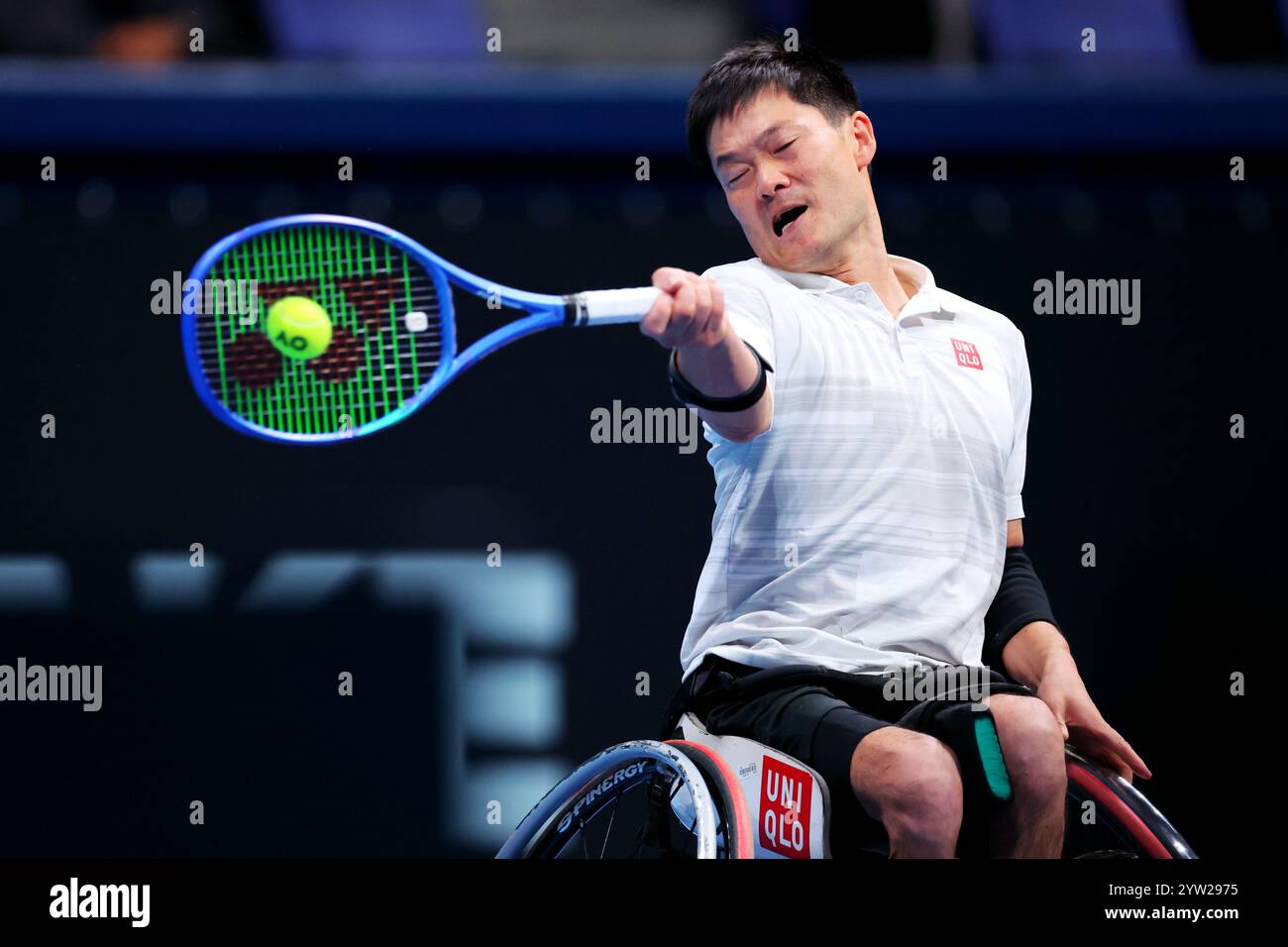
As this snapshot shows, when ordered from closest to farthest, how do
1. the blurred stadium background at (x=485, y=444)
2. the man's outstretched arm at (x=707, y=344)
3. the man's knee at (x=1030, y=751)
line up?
the man's outstretched arm at (x=707, y=344) → the man's knee at (x=1030, y=751) → the blurred stadium background at (x=485, y=444)

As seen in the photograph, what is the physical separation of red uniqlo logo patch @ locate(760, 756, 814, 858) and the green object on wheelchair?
19cm

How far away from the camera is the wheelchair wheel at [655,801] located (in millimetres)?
1736

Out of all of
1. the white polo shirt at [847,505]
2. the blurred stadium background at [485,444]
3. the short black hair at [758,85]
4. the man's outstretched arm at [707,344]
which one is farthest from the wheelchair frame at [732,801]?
the blurred stadium background at [485,444]

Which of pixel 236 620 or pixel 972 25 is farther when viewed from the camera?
pixel 972 25

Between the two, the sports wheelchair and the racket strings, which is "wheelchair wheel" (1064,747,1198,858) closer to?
the sports wheelchair

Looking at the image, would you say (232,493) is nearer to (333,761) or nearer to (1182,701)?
(333,761)

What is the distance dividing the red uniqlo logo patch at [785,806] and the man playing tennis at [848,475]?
3 cm

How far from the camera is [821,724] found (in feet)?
5.77

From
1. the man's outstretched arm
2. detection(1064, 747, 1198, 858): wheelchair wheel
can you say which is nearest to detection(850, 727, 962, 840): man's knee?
detection(1064, 747, 1198, 858): wheelchair wheel

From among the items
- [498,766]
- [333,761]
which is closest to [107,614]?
[333,761]

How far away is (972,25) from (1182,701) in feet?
4.71

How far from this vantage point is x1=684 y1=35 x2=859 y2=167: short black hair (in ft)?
6.69

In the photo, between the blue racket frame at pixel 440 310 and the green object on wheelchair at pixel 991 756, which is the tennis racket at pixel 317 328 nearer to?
the blue racket frame at pixel 440 310
